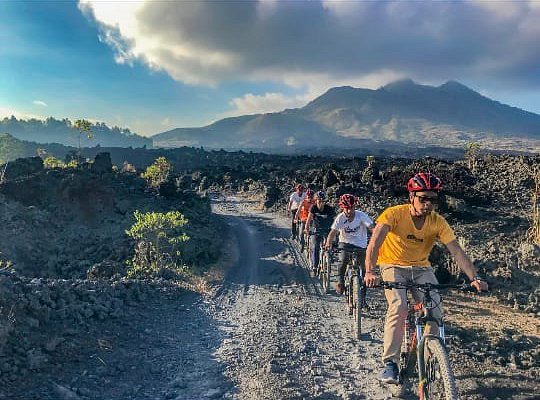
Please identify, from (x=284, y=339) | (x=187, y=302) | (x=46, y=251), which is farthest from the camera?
(x=46, y=251)

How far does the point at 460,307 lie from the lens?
11109 millimetres

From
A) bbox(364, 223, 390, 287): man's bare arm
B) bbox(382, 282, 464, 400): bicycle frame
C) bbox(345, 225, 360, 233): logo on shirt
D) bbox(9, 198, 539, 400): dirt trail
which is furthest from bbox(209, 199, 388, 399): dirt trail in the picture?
bbox(364, 223, 390, 287): man's bare arm

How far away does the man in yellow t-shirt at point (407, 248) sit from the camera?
4.99m

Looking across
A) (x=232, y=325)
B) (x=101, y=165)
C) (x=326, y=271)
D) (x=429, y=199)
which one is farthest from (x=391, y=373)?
(x=101, y=165)

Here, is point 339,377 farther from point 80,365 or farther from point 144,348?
point 80,365

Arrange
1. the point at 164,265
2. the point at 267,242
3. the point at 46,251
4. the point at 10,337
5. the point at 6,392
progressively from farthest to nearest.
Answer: the point at 46,251
the point at 267,242
the point at 164,265
the point at 10,337
the point at 6,392

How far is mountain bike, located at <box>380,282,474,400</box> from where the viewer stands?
422 centimetres

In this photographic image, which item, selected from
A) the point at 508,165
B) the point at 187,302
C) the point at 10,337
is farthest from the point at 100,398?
the point at 508,165

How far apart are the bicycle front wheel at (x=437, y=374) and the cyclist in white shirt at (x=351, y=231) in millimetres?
4247

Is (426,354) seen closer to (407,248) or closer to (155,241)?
(407,248)

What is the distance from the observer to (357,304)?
8.18m

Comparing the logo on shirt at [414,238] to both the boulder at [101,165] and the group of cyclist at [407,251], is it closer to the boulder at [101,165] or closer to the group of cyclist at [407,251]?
the group of cyclist at [407,251]

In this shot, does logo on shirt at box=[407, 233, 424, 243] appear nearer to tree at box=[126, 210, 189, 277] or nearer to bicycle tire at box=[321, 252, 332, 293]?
bicycle tire at box=[321, 252, 332, 293]

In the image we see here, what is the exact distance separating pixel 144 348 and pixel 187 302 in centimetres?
303
